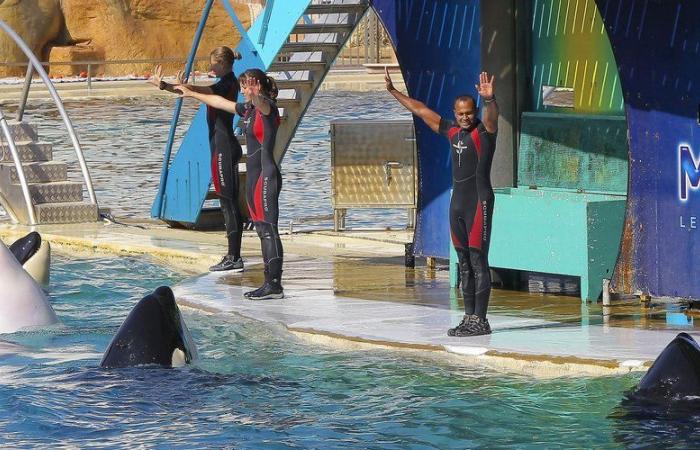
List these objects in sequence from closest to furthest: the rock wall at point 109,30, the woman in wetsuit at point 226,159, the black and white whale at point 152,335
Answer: the black and white whale at point 152,335, the woman in wetsuit at point 226,159, the rock wall at point 109,30

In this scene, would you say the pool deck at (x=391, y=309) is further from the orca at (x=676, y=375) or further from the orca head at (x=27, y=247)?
the orca head at (x=27, y=247)

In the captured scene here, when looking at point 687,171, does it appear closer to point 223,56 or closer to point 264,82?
point 264,82

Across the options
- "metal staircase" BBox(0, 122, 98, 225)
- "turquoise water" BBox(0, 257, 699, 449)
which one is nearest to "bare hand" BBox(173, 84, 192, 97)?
"turquoise water" BBox(0, 257, 699, 449)

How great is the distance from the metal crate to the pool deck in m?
0.62

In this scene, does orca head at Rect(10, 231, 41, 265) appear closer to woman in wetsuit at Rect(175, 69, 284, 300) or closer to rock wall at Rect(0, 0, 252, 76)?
woman in wetsuit at Rect(175, 69, 284, 300)

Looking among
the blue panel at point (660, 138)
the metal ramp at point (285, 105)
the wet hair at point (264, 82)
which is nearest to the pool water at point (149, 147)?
the metal ramp at point (285, 105)

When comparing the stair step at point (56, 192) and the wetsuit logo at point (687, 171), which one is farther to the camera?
the stair step at point (56, 192)

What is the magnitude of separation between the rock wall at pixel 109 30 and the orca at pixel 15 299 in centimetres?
3190

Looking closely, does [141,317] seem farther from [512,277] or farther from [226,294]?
[512,277]

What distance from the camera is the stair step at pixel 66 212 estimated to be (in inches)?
536

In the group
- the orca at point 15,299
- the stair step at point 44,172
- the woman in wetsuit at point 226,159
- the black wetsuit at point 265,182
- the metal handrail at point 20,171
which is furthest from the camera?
the stair step at point 44,172

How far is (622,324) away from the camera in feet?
27.4

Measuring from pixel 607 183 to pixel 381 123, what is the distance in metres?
3.95

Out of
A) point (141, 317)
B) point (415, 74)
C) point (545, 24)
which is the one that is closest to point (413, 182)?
point (415, 74)
